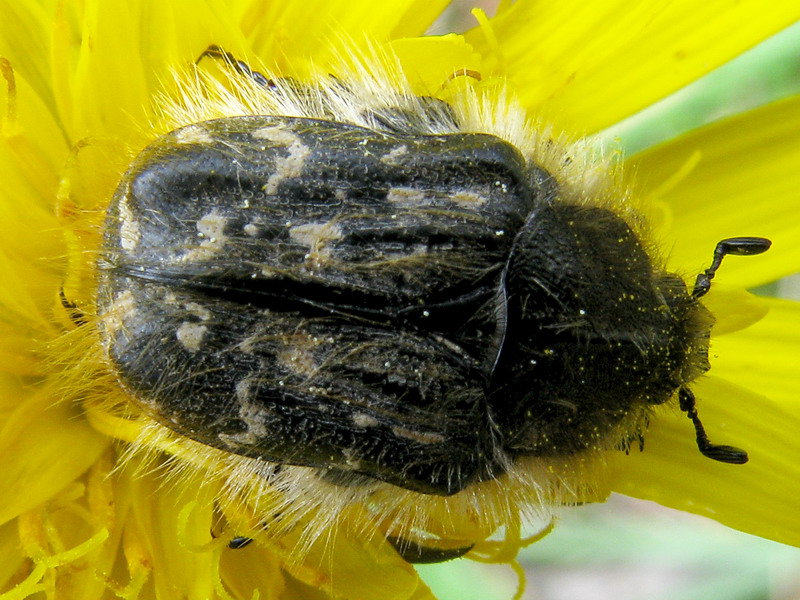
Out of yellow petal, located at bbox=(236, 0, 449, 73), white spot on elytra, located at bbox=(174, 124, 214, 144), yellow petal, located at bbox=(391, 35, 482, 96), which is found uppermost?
yellow petal, located at bbox=(236, 0, 449, 73)

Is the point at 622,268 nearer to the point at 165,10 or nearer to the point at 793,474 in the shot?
the point at 793,474

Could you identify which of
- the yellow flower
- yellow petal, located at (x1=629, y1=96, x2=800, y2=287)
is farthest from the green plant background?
the yellow flower

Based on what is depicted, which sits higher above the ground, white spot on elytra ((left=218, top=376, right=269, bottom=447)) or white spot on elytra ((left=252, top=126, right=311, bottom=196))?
white spot on elytra ((left=252, top=126, right=311, bottom=196))

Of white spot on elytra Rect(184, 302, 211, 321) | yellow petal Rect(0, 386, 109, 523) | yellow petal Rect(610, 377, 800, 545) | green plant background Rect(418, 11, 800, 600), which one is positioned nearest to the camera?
white spot on elytra Rect(184, 302, 211, 321)

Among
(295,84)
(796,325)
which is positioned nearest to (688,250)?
(796,325)

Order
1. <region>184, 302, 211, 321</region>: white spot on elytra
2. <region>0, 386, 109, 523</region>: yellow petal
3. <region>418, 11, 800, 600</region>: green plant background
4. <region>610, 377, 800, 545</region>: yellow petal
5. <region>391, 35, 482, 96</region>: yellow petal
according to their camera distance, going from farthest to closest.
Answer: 1. <region>418, 11, 800, 600</region>: green plant background
2. <region>610, 377, 800, 545</region>: yellow petal
3. <region>391, 35, 482, 96</region>: yellow petal
4. <region>0, 386, 109, 523</region>: yellow petal
5. <region>184, 302, 211, 321</region>: white spot on elytra

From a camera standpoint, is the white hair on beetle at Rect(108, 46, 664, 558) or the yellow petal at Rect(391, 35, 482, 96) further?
the yellow petal at Rect(391, 35, 482, 96)

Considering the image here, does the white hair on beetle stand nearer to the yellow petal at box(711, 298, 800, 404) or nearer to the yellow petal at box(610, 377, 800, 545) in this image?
the yellow petal at box(610, 377, 800, 545)
